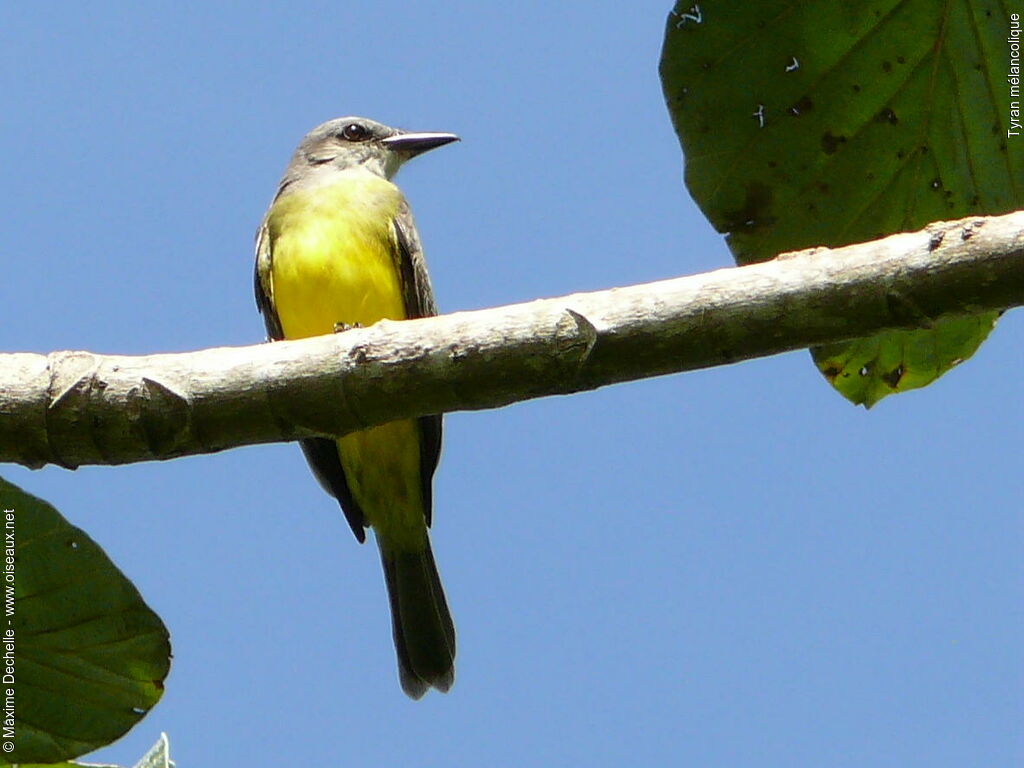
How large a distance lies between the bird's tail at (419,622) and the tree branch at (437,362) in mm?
3191

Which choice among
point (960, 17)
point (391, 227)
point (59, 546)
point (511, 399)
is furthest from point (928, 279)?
point (391, 227)

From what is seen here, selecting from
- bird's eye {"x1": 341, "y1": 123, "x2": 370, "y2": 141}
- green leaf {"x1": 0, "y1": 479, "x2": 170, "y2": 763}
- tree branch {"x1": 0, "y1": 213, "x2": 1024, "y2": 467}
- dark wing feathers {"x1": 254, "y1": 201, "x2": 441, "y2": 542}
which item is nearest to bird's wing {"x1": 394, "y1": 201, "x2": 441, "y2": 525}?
dark wing feathers {"x1": 254, "y1": 201, "x2": 441, "y2": 542}

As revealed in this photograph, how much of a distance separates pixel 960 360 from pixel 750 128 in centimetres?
83

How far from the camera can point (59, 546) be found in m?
2.99

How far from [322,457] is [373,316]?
2.51 feet

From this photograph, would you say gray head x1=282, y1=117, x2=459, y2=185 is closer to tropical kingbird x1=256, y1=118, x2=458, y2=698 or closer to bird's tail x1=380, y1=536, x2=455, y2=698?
tropical kingbird x1=256, y1=118, x2=458, y2=698

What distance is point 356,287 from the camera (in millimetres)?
4965

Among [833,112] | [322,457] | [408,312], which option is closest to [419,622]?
[322,457]

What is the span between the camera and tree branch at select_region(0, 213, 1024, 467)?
2266 millimetres

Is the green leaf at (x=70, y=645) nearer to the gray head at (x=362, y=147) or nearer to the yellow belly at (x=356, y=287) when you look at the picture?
the yellow belly at (x=356, y=287)

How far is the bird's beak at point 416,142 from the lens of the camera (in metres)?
6.26

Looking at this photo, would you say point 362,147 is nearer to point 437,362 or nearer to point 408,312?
point 408,312

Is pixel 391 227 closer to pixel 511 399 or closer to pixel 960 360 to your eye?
pixel 960 360

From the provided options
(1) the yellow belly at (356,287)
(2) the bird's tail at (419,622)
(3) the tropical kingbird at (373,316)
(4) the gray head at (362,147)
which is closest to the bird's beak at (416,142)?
(4) the gray head at (362,147)
